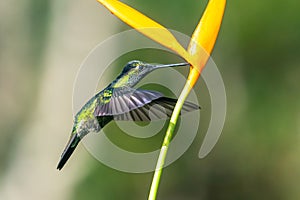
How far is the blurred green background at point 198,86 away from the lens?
10.9 ft

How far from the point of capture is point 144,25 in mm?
582

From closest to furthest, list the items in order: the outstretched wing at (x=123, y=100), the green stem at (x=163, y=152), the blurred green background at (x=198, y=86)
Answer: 1. the green stem at (x=163, y=152)
2. the outstretched wing at (x=123, y=100)
3. the blurred green background at (x=198, y=86)

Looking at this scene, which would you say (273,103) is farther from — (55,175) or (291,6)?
(55,175)

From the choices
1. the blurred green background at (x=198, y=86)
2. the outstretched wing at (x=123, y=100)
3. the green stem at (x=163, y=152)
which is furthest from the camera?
the blurred green background at (x=198, y=86)

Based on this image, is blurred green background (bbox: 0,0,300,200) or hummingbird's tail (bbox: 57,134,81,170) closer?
hummingbird's tail (bbox: 57,134,81,170)

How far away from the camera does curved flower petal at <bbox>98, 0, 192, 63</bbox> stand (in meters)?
0.58

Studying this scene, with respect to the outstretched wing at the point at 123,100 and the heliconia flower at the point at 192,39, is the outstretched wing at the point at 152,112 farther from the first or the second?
the heliconia flower at the point at 192,39

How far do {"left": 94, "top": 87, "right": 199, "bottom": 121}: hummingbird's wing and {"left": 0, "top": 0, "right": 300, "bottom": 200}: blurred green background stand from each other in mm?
2398

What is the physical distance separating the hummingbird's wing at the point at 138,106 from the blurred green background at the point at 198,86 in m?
2.40

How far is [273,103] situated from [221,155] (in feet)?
1.41

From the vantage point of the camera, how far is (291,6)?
11.6ft

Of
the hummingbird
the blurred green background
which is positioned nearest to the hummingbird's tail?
the hummingbird

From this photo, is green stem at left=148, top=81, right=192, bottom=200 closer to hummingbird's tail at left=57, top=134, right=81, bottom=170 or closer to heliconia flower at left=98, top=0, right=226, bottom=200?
heliconia flower at left=98, top=0, right=226, bottom=200

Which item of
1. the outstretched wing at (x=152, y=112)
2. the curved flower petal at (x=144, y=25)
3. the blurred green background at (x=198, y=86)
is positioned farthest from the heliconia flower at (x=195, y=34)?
the blurred green background at (x=198, y=86)
